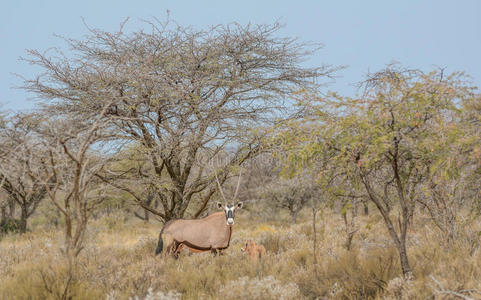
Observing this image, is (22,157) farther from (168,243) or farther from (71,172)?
(168,243)

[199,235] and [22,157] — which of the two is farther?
[199,235]

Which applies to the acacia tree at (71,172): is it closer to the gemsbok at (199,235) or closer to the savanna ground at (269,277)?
the savanna ground at (269,277)

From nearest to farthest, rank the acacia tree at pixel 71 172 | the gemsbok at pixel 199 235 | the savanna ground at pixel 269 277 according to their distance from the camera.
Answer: the acacia tree at pixel 71 172
the savanna ground at pixel 269 277
the gemsbok at pixel 199 235

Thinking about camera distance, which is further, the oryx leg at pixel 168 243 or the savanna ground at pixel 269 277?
the oryx leg at pixel 168 243

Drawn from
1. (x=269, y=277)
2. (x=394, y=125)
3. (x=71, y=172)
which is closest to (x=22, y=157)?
(x=71, y=172)

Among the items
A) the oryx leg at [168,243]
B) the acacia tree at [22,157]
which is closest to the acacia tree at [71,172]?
the acacia tree at [22,157]

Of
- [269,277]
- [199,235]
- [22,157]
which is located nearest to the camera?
[22,157]

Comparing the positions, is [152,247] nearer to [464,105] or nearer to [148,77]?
[148,77]

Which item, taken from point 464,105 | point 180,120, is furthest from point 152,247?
point 464,105

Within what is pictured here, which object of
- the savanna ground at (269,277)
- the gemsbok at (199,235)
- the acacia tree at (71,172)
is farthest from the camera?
the gemsbok at (199,235)

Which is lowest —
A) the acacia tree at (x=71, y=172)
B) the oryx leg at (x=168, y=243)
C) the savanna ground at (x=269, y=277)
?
the savanna ground at (x=269, y=277)

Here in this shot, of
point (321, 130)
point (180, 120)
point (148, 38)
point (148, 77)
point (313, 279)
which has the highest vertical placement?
point (148, 38)

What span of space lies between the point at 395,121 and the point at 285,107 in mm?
5108

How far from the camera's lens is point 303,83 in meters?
10.8
